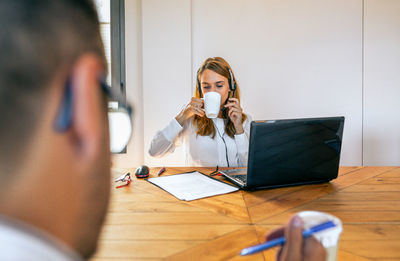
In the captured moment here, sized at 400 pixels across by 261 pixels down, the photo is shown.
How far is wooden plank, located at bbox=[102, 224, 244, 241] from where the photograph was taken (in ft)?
2.24

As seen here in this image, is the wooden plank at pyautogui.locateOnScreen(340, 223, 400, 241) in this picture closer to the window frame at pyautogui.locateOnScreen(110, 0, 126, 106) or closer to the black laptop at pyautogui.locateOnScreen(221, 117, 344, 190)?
the black laptop at pyautogui.locateOnScreen(221, 117, 344, 190)

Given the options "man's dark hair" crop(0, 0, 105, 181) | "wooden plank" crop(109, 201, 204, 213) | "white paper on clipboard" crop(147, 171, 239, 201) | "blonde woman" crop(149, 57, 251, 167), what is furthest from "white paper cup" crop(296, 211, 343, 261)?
"blonde woman" crop(149, 57, 251, 167)

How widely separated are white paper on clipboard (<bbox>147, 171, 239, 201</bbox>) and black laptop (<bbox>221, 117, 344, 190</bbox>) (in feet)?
0.33

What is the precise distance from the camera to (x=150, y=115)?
267 centimetres

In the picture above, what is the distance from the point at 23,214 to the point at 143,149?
8.35 feet

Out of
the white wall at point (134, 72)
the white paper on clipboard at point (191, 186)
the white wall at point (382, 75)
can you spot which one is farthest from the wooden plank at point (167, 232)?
the white wall at point (382, 75)

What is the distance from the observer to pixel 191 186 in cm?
114

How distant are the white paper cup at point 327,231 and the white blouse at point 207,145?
147 centimetres

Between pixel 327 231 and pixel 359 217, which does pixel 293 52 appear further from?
pixel 327 231

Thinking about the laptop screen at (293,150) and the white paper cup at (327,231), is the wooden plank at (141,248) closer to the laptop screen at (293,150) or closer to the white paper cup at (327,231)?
the white paper cup at (327,231)

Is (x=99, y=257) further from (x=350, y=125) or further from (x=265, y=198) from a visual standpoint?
(x=350, y=125)

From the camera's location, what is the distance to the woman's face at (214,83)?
1910mm

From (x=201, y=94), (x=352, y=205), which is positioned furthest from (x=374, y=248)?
(x=201, y=94)

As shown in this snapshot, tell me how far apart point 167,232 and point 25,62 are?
61 centimetres
